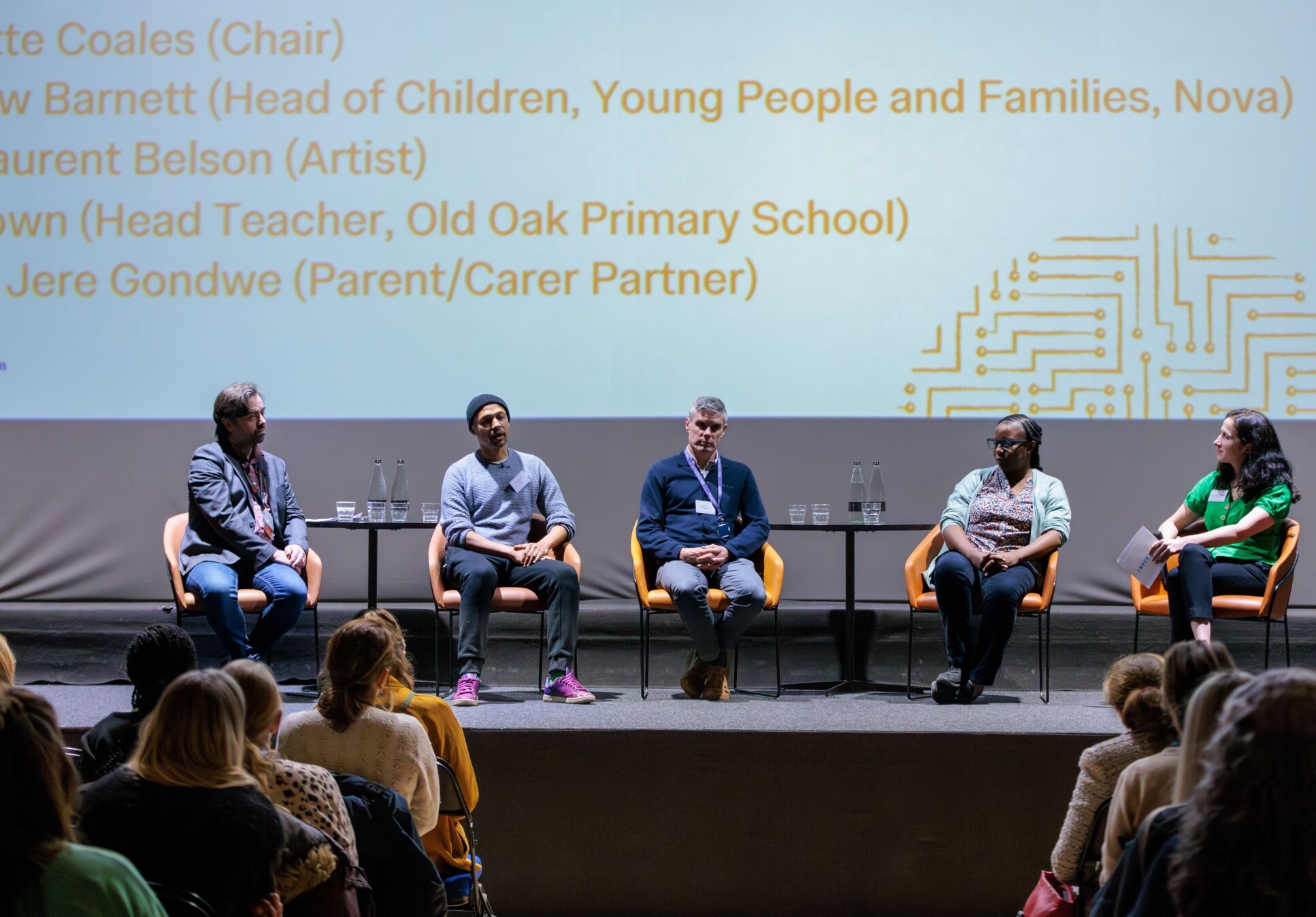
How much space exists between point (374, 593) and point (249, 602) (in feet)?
1.56

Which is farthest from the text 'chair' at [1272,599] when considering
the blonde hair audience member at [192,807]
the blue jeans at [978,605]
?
the blonde hair audience member at [192,807]

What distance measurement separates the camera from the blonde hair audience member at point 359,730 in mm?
2115

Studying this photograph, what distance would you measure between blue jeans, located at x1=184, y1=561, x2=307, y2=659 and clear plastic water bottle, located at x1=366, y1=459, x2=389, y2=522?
1.13 feet

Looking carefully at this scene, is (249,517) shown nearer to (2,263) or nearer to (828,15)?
(2,263)

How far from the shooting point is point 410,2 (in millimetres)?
4844

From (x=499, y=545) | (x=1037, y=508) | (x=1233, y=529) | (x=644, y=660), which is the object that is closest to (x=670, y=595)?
(x=644, y=660)

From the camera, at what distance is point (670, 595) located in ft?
13.0

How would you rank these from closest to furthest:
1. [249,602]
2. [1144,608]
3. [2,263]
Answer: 1. [249,602]
2. [1144,608]
3. [2,263]

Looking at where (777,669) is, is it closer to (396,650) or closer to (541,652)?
(541,652)

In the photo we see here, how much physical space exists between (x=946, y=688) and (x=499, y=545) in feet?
4.87

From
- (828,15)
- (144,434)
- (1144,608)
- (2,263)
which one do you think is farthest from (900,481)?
(2,263)

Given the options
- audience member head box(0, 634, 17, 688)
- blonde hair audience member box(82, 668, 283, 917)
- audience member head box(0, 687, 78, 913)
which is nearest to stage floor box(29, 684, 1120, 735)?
audience member head box(0, 634, 17, 688)

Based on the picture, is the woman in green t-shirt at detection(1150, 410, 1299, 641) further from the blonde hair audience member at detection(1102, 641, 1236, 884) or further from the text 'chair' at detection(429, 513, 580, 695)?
the blonde hair audience member at detection(1102, 641, 1236, 884)

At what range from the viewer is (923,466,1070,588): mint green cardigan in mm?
4031
